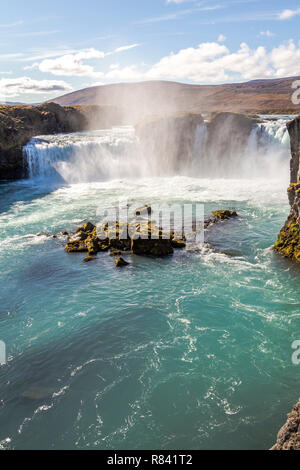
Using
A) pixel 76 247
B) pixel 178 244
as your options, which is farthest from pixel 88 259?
pixel 178 244

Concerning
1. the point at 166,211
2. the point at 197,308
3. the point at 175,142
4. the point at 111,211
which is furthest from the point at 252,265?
the point at 175,142

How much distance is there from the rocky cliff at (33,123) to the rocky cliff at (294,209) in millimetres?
36979

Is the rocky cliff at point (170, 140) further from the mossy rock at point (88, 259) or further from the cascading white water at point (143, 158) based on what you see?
the mossy rock at point (88, 259)

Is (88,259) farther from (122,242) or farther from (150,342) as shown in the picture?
(150,342)

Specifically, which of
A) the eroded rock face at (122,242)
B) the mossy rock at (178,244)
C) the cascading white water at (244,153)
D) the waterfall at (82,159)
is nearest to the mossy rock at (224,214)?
the mossy rock at (178,244)

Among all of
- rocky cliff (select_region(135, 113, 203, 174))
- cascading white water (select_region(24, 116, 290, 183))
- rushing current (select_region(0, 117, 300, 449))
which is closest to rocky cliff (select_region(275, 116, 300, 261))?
rushing current (select_region(0, 117, 300, 449))

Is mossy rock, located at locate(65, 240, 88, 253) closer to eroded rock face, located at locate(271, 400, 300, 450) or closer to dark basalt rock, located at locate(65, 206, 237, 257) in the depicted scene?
dark basalt rock, located at locate(65, 206, 237, 257)

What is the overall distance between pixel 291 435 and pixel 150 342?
679 centimetres

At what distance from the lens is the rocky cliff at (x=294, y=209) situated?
16969mm

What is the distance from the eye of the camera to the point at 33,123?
204 feet

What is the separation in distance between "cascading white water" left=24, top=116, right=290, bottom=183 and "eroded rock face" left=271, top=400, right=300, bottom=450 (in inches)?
1443

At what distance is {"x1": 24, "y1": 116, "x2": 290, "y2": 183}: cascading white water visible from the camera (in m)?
40.1

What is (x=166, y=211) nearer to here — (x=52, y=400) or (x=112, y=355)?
(x=112, y=355)

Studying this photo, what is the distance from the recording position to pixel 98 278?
1705 centimetres
